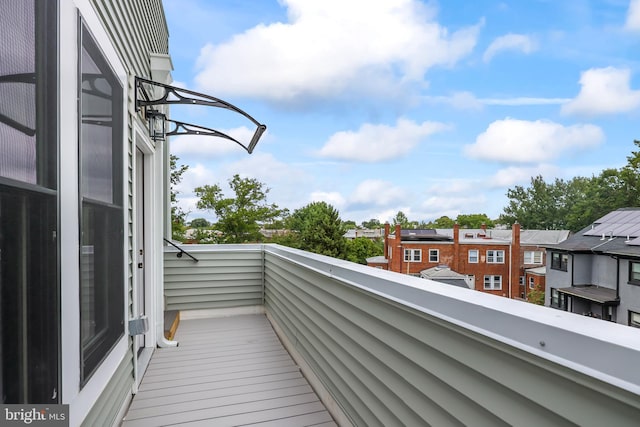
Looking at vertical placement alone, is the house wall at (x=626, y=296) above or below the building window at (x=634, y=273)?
below

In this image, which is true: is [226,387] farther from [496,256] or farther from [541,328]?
[496,256]

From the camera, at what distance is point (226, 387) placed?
2.67 m

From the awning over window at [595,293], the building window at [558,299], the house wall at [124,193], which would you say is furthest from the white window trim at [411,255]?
the house wall at [124,193]

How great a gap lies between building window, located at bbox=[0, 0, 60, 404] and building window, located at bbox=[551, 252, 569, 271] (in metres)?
14.8

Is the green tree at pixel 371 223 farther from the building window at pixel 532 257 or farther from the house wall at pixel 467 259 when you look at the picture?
the building window at pixel 532 257

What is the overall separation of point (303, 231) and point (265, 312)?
21904 millimetres

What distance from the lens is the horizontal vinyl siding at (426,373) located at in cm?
77

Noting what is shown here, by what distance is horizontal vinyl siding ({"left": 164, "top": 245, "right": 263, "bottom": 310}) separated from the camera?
4.60 m

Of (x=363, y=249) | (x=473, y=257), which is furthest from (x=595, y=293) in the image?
(x=363, y=249)

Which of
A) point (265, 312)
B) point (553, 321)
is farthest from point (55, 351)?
point (265, 312)

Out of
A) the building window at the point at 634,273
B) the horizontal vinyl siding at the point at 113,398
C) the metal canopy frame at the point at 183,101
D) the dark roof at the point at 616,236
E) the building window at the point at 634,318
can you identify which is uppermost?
the metal canopy frame at the point at 183,101

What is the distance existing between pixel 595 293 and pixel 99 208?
13202mm

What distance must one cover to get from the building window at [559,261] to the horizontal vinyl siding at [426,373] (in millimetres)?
13285

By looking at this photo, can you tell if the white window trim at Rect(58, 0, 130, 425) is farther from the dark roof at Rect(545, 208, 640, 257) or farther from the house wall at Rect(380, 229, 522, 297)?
the house wall at Rect(380, 229, 522, 297)
